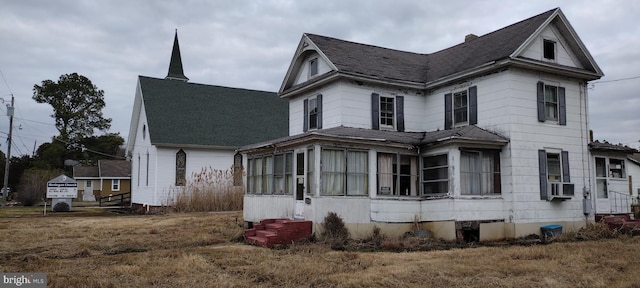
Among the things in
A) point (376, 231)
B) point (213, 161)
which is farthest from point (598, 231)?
point (213, 161)

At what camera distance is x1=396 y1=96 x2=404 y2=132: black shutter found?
20.0 meters

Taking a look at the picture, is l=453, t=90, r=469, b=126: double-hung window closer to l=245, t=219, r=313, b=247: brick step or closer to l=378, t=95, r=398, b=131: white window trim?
l=378, t=95, r=398, b=131: white window trim

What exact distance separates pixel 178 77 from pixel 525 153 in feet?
113

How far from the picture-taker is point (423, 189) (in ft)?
58.9

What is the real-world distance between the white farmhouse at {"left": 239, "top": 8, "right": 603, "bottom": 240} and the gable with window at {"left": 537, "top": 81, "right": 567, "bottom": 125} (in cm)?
4

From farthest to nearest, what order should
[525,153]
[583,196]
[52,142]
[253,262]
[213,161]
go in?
[52,142] → [213,161] → [583,196] → [525,153] → [253,262]

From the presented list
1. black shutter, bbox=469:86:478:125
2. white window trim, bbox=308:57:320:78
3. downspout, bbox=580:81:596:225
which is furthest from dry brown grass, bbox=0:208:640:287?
white window trim, bbox=308:57:320:78

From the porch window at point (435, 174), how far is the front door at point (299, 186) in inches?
160

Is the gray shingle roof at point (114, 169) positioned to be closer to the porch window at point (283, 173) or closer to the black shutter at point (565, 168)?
the porch window at point (283, 173)

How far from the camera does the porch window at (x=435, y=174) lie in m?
17.0

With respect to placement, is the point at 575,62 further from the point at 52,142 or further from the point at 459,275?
the point at 52,142

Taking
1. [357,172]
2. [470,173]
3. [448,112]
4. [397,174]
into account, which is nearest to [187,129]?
[448,112]

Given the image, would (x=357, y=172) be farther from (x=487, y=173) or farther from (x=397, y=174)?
(x=487, y=173)

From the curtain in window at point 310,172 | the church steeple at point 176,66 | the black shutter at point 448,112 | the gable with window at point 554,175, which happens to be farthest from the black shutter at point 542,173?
the church steeple at point 176,66
